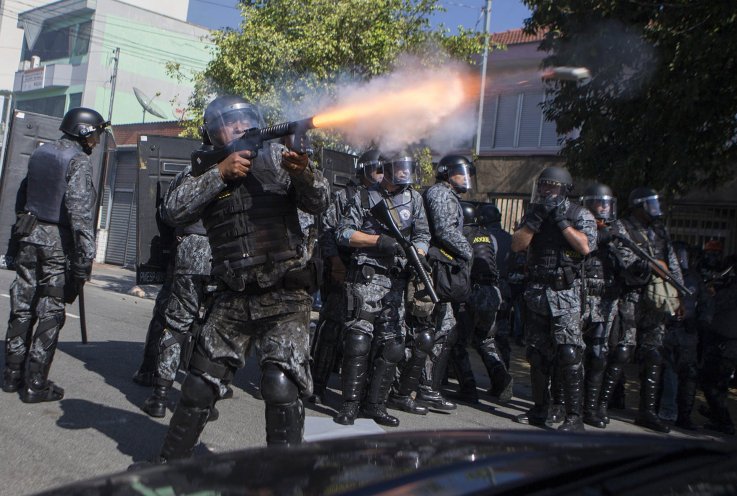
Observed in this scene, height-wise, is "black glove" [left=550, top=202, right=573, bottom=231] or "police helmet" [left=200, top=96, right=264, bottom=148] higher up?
"police helmet" [left=200, top=96, right=264, bottom=148]

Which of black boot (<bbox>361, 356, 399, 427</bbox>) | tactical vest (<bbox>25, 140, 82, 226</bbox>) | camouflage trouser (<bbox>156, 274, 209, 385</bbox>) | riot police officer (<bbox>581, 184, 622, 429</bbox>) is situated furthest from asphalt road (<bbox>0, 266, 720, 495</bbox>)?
tactical vest (<bbox>25, 140, 82, 226</bbox>)

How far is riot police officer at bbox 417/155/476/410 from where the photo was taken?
19.5 ft

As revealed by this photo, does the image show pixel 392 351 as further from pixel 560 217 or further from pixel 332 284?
pixel 560 217

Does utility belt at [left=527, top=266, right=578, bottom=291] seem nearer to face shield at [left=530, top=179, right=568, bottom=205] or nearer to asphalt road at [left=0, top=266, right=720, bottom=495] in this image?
face shield at [left=530, top=179, right=568, bottom=205]

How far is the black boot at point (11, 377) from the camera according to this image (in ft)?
17.7

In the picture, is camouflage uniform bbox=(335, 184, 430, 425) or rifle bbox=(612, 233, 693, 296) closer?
camouflage uniform bbox=(335, 184, 430, 425)

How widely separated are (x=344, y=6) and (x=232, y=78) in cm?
223

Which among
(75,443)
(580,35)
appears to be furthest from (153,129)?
(75,443)

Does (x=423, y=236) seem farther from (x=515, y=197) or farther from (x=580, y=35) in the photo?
(x=515, y=197)

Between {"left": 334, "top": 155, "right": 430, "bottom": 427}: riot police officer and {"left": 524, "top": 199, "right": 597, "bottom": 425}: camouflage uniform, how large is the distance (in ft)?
3.00

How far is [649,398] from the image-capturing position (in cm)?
641

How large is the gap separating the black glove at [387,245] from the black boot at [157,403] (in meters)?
1.76

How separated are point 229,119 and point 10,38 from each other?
4475 centimetres

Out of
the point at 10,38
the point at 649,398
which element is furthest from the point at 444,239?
the point at 10,38
